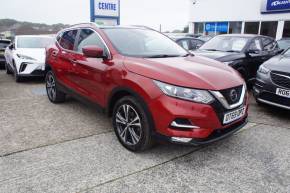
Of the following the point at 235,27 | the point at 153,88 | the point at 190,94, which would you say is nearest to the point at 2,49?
the point at 153,88

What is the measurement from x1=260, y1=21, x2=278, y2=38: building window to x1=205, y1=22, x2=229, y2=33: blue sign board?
345cm

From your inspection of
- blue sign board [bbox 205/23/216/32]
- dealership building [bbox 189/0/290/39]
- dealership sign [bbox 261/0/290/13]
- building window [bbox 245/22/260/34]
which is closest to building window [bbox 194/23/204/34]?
dealership building [bbox 189/0/290/39]

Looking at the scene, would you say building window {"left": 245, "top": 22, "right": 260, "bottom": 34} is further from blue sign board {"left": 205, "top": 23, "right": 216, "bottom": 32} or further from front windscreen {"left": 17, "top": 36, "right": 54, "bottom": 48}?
front windscreen {"left": 17, "top": 36, "right": 54, "bottom": 48}

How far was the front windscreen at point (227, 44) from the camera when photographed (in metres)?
7.12

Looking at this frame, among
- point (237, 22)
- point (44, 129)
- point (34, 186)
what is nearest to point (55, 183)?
point (34, 186)

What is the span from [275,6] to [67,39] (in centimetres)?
1887

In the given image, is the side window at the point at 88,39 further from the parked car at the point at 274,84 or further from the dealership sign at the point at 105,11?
the dealership sign at the point at 105,11

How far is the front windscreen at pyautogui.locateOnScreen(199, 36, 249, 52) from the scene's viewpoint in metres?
7.12

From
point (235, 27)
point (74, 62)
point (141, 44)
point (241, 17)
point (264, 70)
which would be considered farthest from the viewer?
point (235, 27)

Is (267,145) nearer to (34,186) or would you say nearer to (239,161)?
(239,161)

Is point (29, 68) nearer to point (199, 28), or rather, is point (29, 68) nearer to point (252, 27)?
point (252, 27)

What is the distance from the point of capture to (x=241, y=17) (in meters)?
22.4

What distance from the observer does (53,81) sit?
5.80 meters

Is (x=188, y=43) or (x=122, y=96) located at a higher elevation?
(x=188, y=43)
